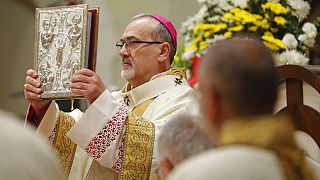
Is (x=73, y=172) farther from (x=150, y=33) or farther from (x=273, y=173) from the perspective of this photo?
(x=273, y=173)

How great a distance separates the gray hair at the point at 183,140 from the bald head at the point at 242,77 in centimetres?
32

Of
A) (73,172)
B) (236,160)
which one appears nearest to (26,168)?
(236,160)

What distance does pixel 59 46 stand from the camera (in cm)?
498

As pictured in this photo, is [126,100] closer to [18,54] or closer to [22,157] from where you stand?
[22,157]

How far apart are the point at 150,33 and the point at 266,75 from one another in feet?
9.56

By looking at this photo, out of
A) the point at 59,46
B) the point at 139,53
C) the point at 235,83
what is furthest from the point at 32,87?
the point at 235,83

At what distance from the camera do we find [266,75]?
2.62 m

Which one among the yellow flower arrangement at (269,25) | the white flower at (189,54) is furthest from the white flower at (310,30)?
the white flower at (189,54)

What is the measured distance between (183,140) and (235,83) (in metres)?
0.42

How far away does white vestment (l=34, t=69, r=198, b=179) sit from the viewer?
15.7 feet

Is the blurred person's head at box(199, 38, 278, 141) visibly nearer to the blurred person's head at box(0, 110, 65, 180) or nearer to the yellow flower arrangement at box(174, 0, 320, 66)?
the blurred person's head at box(0, 110, 65, 180)

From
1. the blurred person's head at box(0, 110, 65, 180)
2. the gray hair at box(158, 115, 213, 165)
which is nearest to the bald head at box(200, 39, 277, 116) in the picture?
the gray hair at box(158, 115, 213, 165)

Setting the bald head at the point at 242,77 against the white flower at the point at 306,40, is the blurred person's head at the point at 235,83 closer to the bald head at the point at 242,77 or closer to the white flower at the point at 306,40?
the bald head at the point at 242,77

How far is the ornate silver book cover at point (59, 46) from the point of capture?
4.84 m
